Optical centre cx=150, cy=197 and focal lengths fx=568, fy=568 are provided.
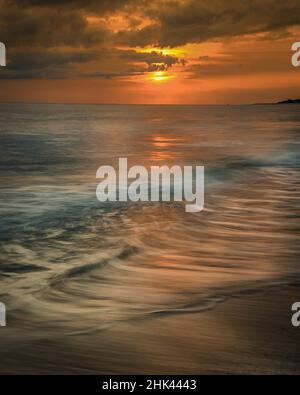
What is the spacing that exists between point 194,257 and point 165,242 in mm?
1229

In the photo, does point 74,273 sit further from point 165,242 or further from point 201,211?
point 201,211

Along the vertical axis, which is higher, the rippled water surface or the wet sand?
the rippled water surface

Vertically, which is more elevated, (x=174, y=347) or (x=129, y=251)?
(x=129, y=251)

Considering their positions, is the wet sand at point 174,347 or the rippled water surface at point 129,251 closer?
the wet sand at point 174,347

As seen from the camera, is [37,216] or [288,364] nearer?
[288,364]

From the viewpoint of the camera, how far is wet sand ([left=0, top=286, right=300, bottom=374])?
462 cm

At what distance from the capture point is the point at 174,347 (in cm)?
498

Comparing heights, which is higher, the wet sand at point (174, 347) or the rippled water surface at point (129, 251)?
the rippled water surface at point (129, 251)

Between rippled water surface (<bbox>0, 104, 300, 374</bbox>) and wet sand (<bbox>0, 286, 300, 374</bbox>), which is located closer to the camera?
wet sand (<bbox>0, 286, 300, 374</bbox>)

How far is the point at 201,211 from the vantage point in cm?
1205

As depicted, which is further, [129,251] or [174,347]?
[129,251]

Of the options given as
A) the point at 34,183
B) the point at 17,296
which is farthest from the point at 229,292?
the point at 34,183

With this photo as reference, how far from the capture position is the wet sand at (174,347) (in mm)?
4625
